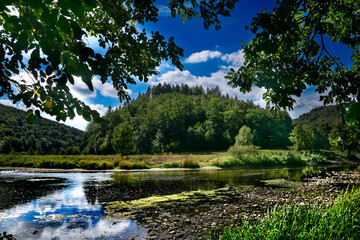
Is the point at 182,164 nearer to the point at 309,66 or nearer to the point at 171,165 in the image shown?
the point at 171,165

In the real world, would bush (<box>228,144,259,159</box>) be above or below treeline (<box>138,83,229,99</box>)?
below

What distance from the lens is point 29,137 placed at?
78.2 meters

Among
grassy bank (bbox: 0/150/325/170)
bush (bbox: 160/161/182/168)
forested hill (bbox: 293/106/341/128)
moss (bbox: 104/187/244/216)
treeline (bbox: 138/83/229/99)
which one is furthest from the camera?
treeline (bbox: 138/83/229/99)

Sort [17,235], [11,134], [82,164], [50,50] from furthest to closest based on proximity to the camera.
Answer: [11,134] < [82,164] < [17,235] < [50,50]

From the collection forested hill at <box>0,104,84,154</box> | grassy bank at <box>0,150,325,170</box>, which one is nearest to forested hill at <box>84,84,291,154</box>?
forested hill at <box>0,104,84,154</box>

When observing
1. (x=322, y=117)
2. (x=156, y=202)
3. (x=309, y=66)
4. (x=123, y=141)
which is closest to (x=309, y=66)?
(x=309, y=66)

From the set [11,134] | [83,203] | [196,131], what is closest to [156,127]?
[196,131]

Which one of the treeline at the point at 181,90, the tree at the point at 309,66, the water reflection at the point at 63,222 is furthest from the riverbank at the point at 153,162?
the treeline at the point at 181,90

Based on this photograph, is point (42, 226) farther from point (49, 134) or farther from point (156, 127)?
point (49, 134)

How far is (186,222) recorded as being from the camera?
22.9 ft

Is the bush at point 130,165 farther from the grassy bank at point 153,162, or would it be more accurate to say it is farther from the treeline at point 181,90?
the treeline at point 181,90

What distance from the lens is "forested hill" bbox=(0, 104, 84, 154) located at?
6656 centimetres

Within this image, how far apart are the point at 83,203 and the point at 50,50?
34.9 feet

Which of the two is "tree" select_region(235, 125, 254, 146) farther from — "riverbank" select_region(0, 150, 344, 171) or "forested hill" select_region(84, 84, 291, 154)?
"forested hill" select_region(84, 84, 291, 154)
